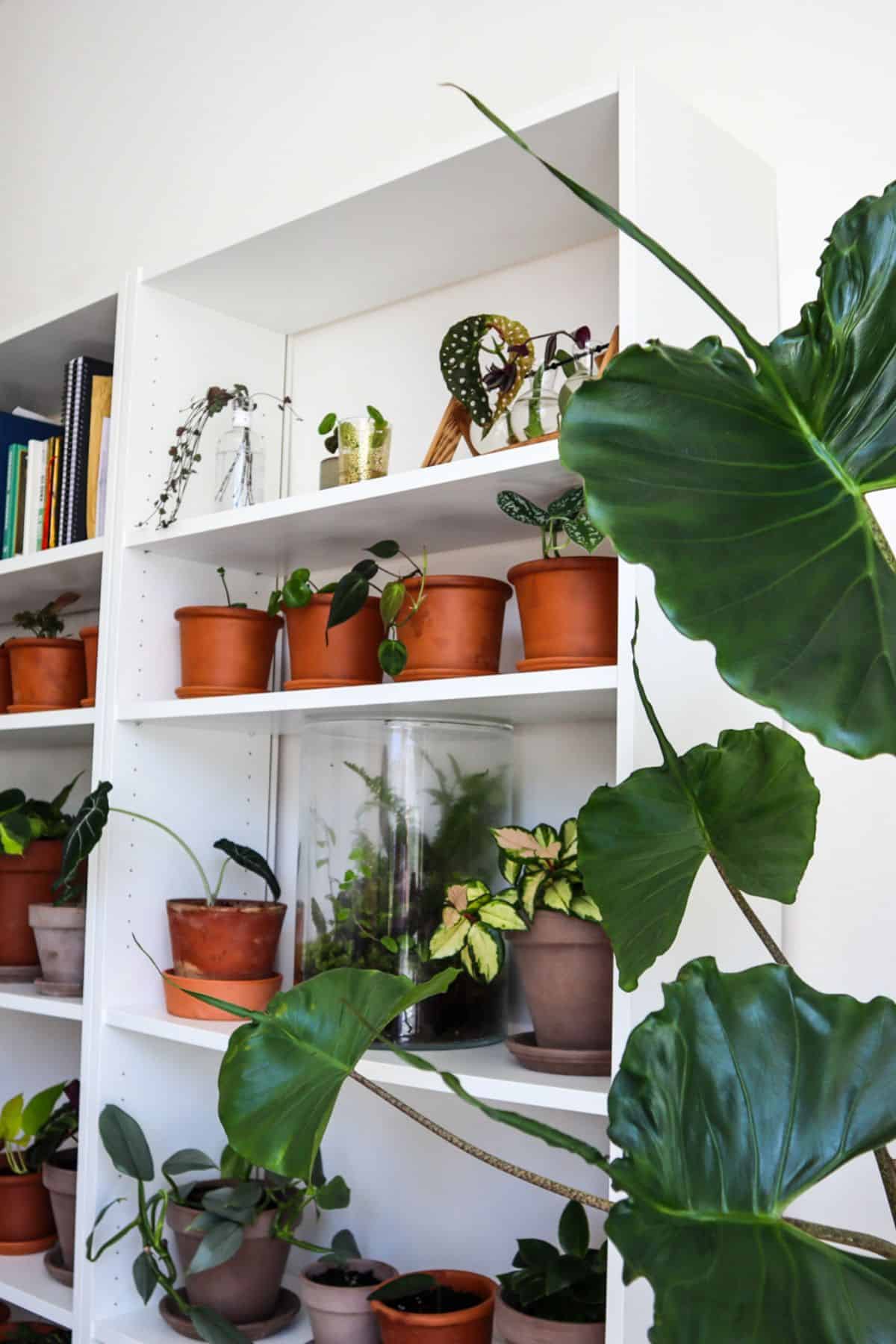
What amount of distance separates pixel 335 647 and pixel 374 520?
16 centimetres

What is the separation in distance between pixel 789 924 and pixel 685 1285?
89 centimetres

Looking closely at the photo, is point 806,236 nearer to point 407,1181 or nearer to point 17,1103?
point 407,1181

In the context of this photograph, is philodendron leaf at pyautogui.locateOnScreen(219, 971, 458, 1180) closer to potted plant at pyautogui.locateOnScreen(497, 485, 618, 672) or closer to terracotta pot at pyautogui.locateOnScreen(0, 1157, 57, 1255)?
potted plant at pyautogui.locateOnScreen(497, 485, 618, 672)

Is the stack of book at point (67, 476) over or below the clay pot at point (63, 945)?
over

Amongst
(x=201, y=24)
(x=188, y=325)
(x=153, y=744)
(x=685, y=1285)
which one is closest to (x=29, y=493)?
(x=188, y=325)

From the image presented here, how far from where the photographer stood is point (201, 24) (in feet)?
7.36

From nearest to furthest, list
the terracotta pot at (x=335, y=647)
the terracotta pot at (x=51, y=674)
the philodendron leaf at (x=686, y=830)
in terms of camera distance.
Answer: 1. the philodendron leaf at (x=686, y=830)
2. the terracotta pot at (x=335, y=647)
3. the terracotta pot at (x=51, y=674)

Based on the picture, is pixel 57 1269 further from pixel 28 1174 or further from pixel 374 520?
pixel 374 520

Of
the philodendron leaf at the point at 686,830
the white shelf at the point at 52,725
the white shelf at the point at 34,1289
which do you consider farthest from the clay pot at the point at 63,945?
the philodendron leaf at the point at 686,830

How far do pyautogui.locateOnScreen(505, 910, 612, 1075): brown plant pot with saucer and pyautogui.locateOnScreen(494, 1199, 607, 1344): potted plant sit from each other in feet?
0.58

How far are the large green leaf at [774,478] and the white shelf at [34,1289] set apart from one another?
1.47 meters

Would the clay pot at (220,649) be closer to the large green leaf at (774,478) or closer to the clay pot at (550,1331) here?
the clay pot at (550,1331)

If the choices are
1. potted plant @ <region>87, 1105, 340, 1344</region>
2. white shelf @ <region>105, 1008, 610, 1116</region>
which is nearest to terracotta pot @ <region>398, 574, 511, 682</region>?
white shelf @ <region>105, 1008, 610, 1116</region>

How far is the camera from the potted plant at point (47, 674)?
1973 millimetres
